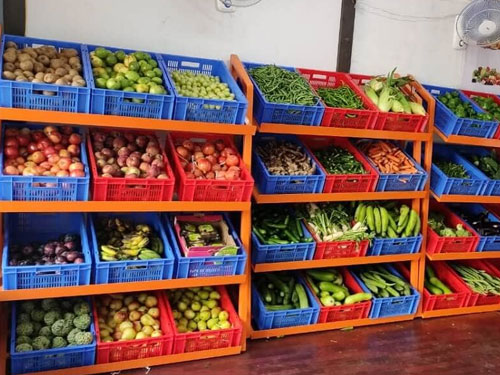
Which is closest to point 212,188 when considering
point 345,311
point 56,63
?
point 56,63

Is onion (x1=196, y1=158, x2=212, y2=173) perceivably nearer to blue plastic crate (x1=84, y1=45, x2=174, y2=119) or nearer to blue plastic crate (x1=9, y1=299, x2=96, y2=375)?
blue plastic crate (x1=84, y1=45, x2=174, y2=119)

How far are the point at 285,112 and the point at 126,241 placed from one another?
1.26m

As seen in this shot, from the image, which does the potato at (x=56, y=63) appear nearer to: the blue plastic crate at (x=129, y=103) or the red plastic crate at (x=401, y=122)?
the blue plastic crate at (x=129, y=103)

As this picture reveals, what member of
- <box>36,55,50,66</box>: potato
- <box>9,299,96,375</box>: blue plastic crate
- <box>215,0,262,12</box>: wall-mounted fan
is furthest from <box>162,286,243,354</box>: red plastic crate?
<box>215,0,262,12</box>: wall-mounted fan

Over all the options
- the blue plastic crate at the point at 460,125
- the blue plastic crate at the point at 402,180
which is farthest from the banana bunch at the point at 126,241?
the blue plastic crate at the point at 460,125

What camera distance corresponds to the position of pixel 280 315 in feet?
10.5

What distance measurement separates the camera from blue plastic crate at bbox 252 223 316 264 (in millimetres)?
3115

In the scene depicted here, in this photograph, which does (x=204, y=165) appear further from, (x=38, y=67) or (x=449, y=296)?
(x=449, y=296)

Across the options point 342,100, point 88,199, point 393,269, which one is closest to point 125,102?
point 88,199

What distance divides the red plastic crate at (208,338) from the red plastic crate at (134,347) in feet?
0.15

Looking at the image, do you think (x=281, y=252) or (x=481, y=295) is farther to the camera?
(x=481, y=295)

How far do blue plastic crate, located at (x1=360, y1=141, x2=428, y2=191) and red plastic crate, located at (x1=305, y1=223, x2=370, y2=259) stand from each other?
1.40 ft

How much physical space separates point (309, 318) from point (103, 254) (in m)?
1.47

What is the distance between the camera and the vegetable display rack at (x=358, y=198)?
3.12 m
